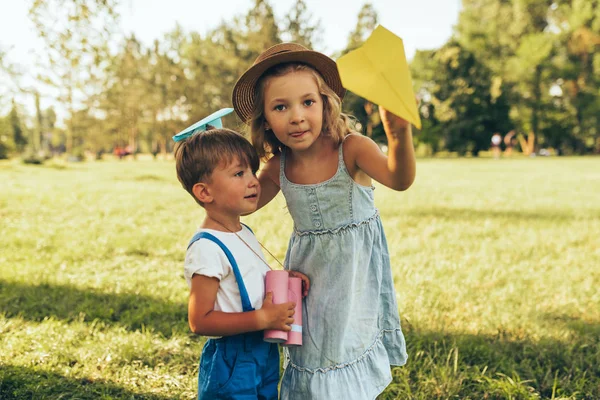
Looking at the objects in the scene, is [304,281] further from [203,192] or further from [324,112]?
[324,112]

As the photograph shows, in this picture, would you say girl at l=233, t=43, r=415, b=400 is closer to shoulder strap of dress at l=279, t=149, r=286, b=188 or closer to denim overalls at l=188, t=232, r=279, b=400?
shoulder strap of dress at l=279, t=149, r=286, b=188

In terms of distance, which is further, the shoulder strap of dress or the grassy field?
the grassy field

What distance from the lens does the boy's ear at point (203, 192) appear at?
1.79 meters

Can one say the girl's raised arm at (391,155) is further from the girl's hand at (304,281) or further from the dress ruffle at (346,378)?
the dress ruffle at (346,378)

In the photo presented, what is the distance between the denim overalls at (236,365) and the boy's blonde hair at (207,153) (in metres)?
0.22

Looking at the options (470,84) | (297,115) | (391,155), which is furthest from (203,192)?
(470,84)

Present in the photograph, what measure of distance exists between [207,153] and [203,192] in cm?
13

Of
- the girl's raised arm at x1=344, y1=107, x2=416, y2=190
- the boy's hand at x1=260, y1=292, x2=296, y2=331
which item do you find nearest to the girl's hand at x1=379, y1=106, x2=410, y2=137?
the girl's raised arm at x1=344, y1=107, x2=416, y2=190

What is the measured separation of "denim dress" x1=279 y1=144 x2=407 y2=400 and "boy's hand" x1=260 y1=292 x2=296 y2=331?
207mm

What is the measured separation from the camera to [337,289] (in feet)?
6.20

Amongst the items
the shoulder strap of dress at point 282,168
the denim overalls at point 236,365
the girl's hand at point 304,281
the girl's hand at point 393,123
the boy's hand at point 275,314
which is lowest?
the denim overalls at point 236,365

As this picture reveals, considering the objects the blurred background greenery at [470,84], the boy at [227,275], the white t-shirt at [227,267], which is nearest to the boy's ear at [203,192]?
the boy at [227,275]

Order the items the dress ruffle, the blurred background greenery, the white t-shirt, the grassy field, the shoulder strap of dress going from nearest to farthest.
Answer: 1. the white t-shirt
2. the dress ruffle
3. the shoulder strap of dress
4. the grassy field
5. the blurred background greenery

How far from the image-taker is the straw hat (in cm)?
183
